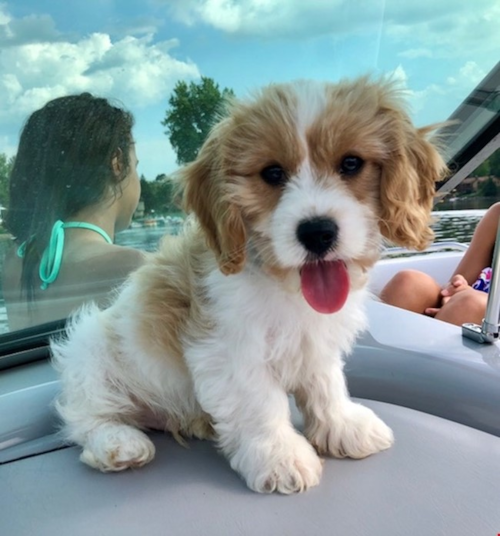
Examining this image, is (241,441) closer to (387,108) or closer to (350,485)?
(350,485)

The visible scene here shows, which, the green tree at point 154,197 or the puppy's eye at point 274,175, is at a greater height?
the puppy's eye at point 274,175

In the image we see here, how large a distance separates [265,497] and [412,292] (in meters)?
1.88

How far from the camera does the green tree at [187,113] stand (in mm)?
2002

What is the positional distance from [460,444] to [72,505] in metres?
1.00

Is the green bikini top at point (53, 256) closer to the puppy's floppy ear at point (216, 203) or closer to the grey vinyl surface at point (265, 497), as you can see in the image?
the grey vinyl surface at point (265, 497)

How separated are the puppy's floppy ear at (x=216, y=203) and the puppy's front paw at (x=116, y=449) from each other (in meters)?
0.53

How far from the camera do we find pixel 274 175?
1314 mm

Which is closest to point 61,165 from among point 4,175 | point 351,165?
point 4,175

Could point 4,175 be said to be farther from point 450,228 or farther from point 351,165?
point 450,228

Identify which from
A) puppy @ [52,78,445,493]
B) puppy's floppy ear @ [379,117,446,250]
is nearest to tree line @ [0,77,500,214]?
puppy @ [52,78,445,493]

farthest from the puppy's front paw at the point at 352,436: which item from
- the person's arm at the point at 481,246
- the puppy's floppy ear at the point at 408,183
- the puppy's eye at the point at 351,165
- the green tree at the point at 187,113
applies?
the person's arm at the point at 481,246

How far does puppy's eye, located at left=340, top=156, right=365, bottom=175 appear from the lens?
1.31 m

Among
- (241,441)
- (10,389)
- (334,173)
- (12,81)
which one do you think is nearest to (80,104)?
(12,81)

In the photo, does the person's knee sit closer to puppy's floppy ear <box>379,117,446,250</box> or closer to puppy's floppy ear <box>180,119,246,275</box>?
puppy's floppy ear <box>379,117,446,250</box>
